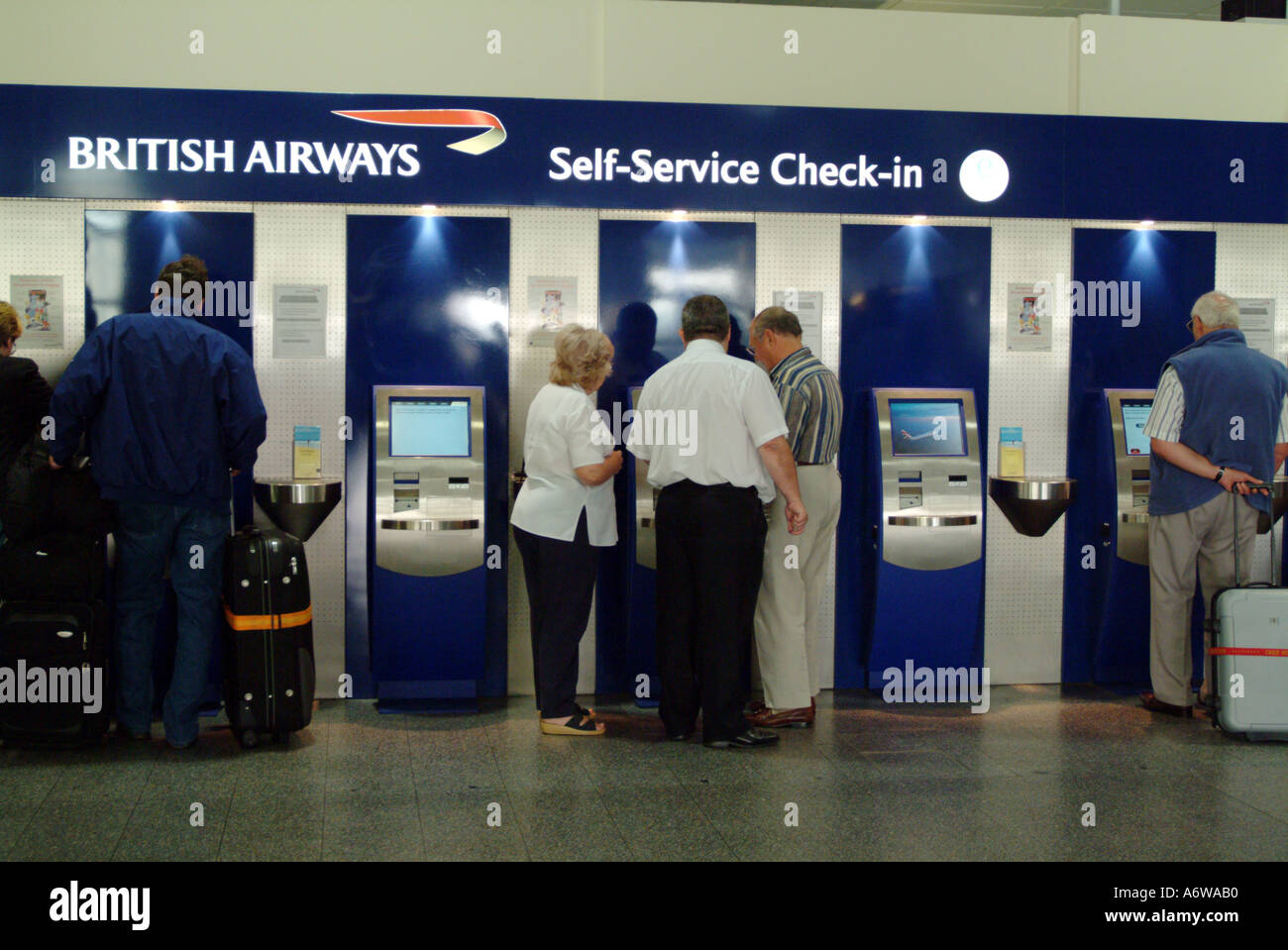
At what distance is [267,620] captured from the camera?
4.50 meters

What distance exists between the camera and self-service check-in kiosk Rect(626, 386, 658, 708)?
5199 mm

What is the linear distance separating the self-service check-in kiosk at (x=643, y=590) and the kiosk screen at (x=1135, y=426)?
2.20 metres

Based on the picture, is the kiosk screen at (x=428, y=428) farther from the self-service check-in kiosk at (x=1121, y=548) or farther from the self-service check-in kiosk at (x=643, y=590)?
the self-service check-in kiosk at (x=1121, y=548)

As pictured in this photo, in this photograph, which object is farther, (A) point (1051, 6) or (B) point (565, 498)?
(A) point (1051, 6)

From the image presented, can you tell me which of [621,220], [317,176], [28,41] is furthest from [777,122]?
[28,41]

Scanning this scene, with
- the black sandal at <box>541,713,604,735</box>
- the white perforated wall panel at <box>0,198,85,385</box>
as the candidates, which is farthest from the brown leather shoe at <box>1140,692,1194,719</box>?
the white perforated wall panel at <box>0,198,85,385</box>

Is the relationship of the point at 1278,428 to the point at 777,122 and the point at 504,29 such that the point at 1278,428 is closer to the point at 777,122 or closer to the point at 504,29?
the point at 777,122

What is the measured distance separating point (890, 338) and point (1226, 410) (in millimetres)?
1434

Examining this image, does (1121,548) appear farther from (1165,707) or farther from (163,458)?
(163,458)

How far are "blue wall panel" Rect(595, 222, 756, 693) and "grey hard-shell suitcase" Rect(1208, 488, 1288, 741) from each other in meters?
2.30

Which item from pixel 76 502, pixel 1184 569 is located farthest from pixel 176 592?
pixel 1184 569

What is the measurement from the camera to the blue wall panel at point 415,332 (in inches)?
209

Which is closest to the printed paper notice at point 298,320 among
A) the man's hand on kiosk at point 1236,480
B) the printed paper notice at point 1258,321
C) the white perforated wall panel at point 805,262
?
the white perforated wall panel at point 805,262

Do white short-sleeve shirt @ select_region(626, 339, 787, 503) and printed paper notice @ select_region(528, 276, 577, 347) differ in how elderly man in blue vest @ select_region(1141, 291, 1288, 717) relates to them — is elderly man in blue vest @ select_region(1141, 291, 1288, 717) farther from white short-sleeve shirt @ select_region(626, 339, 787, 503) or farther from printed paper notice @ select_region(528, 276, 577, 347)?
printed paper notice @ select_region(528, 276, 577, 347)
